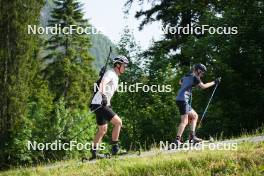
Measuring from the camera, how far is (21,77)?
2569cm

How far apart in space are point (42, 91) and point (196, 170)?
1073 inches

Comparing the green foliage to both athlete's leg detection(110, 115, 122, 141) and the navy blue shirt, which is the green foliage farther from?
athlete's leg detection(110, 115, 122, 141)

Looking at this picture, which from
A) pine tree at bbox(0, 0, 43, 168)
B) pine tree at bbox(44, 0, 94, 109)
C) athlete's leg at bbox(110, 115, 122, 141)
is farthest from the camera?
pine tree at bbox(44, 0, 94, 109)

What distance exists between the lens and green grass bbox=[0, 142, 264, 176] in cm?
792

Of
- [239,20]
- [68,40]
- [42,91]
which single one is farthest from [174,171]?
[68,40]

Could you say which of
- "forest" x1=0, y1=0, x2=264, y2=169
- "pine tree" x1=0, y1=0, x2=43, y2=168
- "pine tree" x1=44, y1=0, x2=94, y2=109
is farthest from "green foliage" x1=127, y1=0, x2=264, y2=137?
"pine tree" x1=44, y1=0, x2=94, y2=109

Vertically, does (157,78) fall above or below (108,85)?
above

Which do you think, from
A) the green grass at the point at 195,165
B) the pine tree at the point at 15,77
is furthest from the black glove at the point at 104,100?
the pine tree at the point at 15,77

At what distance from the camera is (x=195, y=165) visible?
8.30m

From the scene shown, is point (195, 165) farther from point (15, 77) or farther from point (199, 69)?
point (15, 77)

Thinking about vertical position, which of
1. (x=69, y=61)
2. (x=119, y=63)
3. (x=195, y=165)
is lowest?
(x=195, y=165)

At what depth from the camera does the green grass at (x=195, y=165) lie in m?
7.92

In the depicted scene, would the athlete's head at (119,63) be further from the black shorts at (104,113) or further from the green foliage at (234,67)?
the green foliage at (234,67)

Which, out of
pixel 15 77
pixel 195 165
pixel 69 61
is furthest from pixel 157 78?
pixel 69 61
